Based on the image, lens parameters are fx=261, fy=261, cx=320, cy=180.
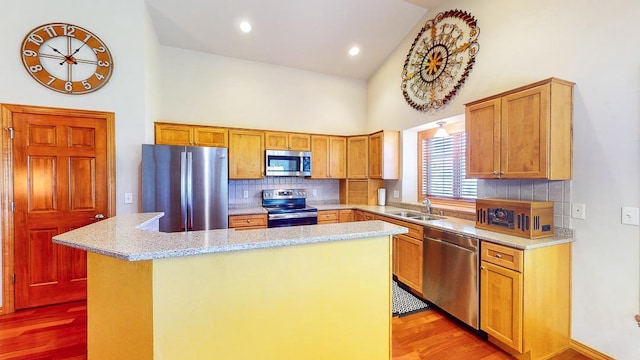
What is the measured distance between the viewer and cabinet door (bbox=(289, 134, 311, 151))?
4328mm

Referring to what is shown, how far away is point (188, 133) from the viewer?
3.72 meters

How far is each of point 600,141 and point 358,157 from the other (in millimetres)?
3005

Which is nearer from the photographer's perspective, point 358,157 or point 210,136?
point 210,136

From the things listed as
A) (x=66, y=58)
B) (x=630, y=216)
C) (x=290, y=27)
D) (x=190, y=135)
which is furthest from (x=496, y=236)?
(x=66, y=58)

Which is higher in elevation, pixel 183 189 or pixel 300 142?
pixel 300 142

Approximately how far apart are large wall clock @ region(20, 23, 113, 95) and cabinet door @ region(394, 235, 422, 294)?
394 centimetres

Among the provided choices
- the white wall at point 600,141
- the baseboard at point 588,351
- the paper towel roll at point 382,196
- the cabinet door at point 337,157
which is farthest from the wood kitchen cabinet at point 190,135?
the baseboard at point 588,351

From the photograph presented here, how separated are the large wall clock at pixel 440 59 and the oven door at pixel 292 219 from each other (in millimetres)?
2258

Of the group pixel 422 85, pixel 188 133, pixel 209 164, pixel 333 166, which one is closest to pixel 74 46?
pixel 188 133

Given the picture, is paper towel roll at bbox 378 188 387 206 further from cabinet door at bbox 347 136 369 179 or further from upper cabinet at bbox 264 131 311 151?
upper cabinet at bbox 264 131 311 151

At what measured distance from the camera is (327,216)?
4.26 m

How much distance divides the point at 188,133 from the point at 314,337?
3.31m

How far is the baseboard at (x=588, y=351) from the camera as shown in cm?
197

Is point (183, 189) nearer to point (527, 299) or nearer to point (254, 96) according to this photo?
point (254, 96)
